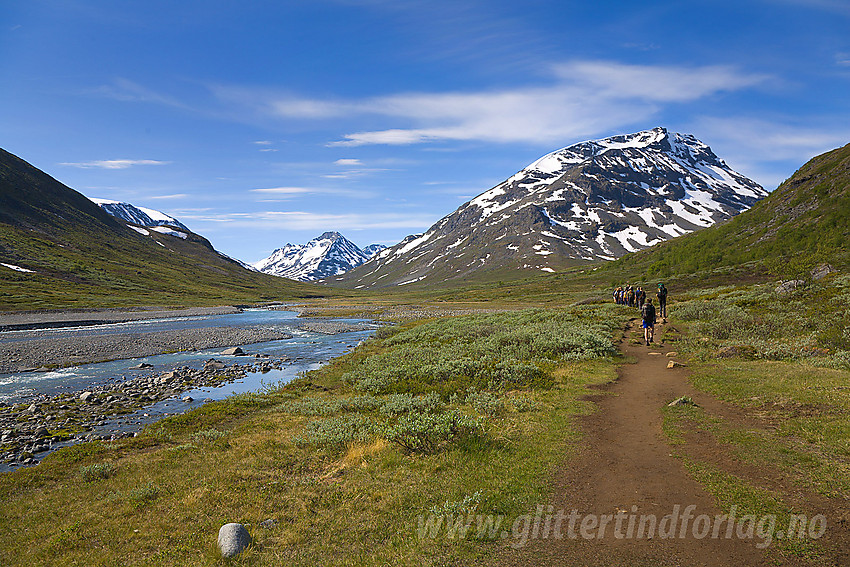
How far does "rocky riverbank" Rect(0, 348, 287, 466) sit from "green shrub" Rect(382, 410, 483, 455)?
51.0 feet

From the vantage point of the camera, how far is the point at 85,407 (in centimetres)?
2653

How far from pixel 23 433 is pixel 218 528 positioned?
18.4m

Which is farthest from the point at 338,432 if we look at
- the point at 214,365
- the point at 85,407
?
the point at 214,365

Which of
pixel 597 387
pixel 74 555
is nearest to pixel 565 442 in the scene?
pixel 597 387

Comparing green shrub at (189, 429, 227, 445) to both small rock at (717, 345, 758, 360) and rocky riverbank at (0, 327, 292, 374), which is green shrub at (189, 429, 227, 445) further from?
rocky riverbank at (0, 327, 292, 374)

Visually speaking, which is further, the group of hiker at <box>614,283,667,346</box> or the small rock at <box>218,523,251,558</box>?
the group of hiker at <box>614,283,667,346</box>

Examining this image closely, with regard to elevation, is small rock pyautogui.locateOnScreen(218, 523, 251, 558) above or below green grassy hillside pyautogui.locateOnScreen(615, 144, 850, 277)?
below

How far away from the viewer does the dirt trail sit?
26.0 ft

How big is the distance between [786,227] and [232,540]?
16418 centimetres

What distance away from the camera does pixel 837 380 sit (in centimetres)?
1698

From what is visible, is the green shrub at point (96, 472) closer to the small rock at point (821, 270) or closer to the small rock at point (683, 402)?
the small rock at point (683, 402)

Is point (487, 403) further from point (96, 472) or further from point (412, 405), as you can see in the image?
point (96, 472)

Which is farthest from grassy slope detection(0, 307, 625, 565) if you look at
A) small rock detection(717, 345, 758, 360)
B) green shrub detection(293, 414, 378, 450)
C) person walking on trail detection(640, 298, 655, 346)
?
person walking on trail detection(640, 298, 655, 346)

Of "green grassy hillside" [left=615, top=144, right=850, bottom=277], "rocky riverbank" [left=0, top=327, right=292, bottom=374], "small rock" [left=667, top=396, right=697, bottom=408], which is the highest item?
"green grassy hillside" [left=615, top=144, right=850, bottom=277]
